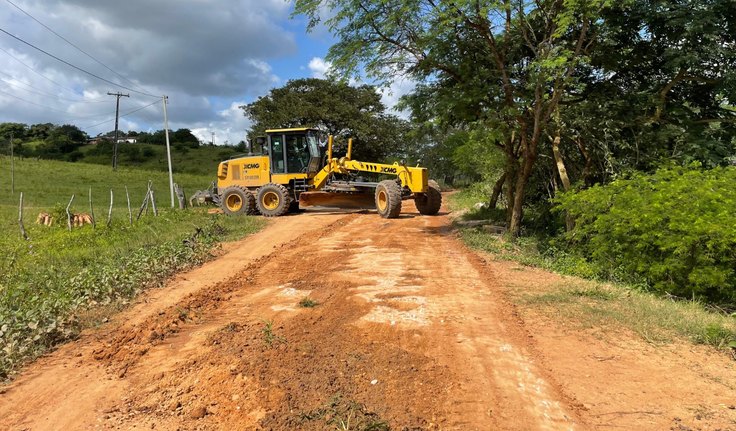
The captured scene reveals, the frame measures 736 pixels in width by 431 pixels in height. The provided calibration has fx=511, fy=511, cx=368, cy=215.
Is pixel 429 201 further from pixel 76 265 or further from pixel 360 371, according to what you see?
pixel 360 371

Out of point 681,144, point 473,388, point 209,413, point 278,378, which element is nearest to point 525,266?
point 681,144

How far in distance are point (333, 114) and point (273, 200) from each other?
19122mm

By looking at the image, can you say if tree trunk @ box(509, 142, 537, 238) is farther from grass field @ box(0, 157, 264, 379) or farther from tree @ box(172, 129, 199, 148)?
tree @ box(172, 129, 199, 148)

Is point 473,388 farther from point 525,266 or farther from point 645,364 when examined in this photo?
point 525,266

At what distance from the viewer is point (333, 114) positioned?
35.9 meters

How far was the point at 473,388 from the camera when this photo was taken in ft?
12.9

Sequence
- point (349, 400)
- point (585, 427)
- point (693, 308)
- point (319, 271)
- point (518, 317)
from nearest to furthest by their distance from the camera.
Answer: point (585, 427), point (349, 400), point (518, 317), point (693, 308), point (319, 271)

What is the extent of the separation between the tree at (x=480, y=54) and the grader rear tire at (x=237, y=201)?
Result: 26.2 ft

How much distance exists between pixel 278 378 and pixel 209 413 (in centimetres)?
61

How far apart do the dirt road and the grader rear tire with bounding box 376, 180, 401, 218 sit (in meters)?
8.28

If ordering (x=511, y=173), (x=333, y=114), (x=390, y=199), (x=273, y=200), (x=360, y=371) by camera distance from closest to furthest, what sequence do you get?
1. (x=360, y=371)
2. (x=511, y=173)
3. (x=390, y=199)
4. (x=273, y=200)
5. (x=333, y=114)

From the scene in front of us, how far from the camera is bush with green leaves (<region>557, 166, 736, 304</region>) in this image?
7.20 meters

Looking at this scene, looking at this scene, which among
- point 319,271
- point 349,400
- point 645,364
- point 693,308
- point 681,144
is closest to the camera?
point 349,400

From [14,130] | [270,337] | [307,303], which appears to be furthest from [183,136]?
[270,337]
